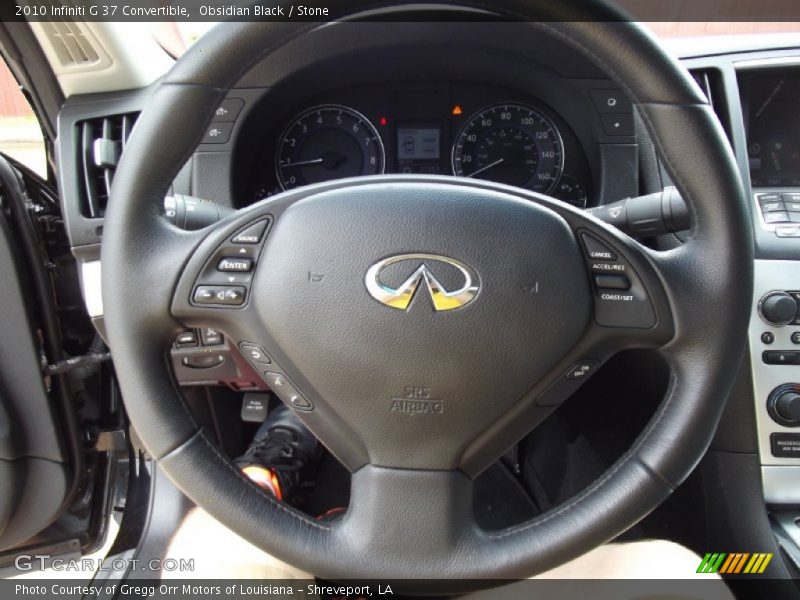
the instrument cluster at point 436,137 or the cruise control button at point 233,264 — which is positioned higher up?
the instrument cluster at point 436,137

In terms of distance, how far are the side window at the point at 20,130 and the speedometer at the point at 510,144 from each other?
2.82 feet

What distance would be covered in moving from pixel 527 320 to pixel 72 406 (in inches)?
39.9

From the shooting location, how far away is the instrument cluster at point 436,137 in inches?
53.7

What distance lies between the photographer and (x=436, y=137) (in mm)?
1383

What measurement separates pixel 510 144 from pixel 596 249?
636 mm

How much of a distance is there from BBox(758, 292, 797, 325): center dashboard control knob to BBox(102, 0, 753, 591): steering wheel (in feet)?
1.56

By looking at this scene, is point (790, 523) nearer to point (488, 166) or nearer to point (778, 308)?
point (778, 308)

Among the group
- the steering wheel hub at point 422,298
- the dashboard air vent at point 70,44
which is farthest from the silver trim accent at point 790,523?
the dashboard air vent at point 70,44

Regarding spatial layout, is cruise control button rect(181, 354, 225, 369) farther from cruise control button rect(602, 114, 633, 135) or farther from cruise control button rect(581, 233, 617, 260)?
cruise control button rect(602, 114, 633, 135)

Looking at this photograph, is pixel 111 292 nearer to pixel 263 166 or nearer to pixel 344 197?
pixel 344 197

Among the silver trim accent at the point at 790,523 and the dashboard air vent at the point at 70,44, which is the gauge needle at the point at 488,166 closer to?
the dashboard air vent at the point at 70,44

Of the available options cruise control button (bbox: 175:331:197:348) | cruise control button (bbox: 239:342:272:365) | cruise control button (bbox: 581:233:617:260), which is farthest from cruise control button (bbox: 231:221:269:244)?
cruise control button (bbox: 175:331:197:348)

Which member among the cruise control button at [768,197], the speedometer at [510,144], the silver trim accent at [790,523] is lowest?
the silver trim accent at [790,523]

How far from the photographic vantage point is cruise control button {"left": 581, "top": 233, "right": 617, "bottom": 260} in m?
0.78
